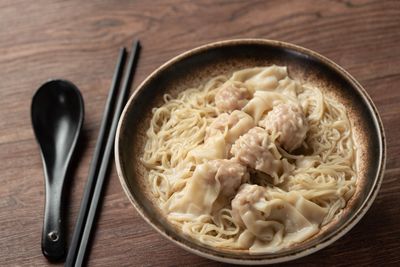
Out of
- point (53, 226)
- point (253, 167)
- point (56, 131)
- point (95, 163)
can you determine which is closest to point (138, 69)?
point (56, 131)

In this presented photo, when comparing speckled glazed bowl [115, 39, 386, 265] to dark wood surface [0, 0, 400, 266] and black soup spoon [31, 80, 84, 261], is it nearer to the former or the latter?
dark wood surface [0, 0, 400, 266]

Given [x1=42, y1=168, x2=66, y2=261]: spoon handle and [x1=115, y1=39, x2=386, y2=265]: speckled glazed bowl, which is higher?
[x1=115, y1=39, x2=386, y2=265]: speckled glazed bowl

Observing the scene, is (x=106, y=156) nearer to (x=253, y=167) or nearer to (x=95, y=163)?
(x=95, y=163)

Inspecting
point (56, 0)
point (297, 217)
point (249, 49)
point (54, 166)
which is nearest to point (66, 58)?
point (56, 0)

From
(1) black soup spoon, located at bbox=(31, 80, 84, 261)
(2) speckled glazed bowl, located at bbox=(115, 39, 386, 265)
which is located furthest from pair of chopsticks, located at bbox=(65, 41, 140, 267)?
(2) speckled glazed bowl, located at bbox=(115, 39, 386, 265)

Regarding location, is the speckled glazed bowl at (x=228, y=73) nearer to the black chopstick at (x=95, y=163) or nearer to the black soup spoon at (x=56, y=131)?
the black chopstick at (x=95, y=163)

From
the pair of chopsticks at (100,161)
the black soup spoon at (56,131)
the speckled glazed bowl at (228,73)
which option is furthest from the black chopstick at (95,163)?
the speckled glazed bowl at (228,73)
